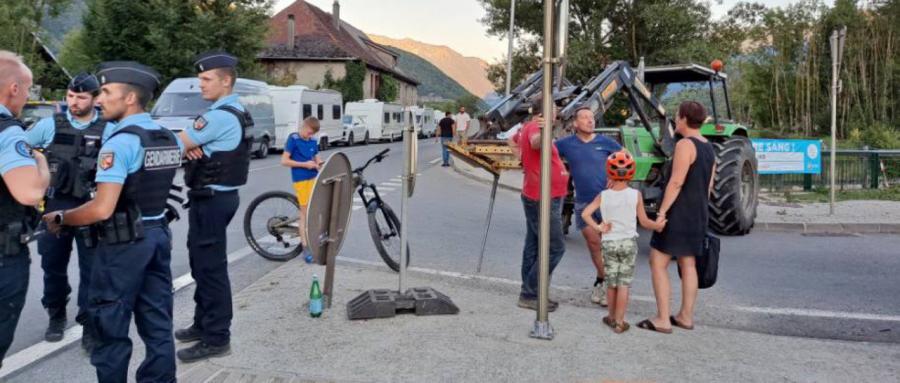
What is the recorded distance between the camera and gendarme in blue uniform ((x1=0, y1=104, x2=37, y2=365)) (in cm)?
328

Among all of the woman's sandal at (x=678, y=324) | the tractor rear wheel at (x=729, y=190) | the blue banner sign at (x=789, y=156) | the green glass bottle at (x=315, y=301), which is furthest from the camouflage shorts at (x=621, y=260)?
the blue banner sign at (x=789, y=156)

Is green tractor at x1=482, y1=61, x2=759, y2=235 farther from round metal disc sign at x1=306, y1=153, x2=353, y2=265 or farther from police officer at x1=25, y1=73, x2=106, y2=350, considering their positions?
police officer at x1=25, y1=73, x2=106, y2=350

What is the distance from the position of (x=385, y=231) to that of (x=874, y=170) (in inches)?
522

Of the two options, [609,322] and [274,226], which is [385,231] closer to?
[274,226]

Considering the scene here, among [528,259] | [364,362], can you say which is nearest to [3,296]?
[364,362]

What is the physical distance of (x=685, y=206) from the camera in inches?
206

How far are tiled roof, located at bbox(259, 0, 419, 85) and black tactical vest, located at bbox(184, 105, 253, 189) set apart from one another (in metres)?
50.9

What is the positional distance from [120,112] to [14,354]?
2191mm

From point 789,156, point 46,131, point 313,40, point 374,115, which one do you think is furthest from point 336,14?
point 46,131

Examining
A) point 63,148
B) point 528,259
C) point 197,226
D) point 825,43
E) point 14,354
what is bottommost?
point 14,354

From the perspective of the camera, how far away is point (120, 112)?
3586 mm

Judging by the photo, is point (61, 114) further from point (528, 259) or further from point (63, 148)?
point (528, 259)

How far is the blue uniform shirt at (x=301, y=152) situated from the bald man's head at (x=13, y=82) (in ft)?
14.3

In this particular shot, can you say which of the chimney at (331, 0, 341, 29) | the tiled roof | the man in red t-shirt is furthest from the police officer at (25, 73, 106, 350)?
the chimney at (331, 0, 341, 29)
